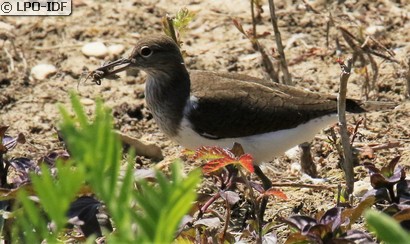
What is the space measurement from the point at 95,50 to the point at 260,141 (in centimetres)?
225

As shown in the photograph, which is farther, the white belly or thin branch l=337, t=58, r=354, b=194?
the white belly

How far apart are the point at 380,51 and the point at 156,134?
1807 mm

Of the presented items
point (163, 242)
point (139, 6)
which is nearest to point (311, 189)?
point (139, 6)

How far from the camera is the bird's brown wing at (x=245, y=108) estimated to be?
5289mm

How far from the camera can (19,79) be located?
→ 6.71 m

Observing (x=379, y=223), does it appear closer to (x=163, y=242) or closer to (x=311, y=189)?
(x=163, y=242)

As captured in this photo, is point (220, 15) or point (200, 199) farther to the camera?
point (220, 15)

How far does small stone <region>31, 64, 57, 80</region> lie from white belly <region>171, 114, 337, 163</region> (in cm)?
185

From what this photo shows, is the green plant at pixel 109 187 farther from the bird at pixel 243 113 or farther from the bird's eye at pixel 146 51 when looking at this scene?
the bird's eye at pixel 146 51

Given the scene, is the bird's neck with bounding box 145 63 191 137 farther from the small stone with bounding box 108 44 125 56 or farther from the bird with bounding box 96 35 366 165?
the small stone with bounding box 108 44 125 56

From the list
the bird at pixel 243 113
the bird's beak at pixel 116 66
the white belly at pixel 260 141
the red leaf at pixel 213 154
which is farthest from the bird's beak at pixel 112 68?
the red leaf at pixel 213 154

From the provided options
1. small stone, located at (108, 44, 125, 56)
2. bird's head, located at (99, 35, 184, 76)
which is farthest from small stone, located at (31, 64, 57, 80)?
bird's head, located at (99, 35, 184, 76)

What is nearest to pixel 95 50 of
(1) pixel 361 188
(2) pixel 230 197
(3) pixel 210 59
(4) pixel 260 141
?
(3) pixel 210 59

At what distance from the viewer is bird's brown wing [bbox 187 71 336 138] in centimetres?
529
